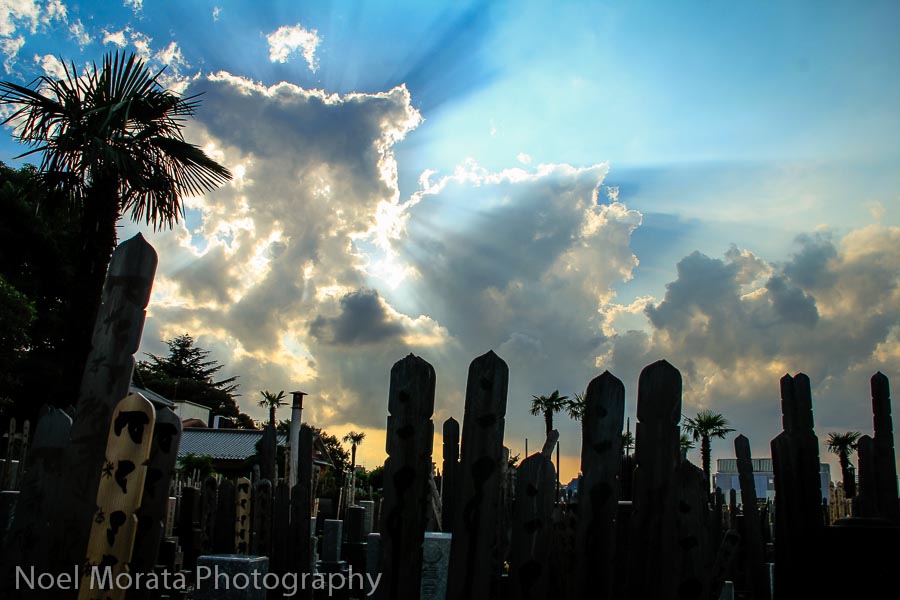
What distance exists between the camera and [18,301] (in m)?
22.0

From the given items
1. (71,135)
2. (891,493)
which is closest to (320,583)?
(891,493)

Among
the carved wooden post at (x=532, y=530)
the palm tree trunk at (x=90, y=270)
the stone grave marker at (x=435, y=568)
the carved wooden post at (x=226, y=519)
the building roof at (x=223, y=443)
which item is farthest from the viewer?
the building roof at (x=223, y=443)

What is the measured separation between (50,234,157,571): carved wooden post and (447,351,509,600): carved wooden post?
1.96m

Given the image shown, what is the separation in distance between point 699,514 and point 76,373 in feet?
30.1

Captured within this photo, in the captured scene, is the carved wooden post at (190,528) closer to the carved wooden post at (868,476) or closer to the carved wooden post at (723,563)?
the carved wooden post at (723,563)

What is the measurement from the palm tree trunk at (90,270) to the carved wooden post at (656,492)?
28.7ft

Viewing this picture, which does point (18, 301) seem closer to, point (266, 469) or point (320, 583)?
point (266, 469)

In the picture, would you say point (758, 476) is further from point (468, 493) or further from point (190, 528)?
point (468, 493)

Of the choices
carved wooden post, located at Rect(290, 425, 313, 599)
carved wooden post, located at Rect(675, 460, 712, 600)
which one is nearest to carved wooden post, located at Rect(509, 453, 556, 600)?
carved wooden post, located at Rect(675, 460, 712, 600)

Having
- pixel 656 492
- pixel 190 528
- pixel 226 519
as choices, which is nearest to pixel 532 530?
pixel 656 492

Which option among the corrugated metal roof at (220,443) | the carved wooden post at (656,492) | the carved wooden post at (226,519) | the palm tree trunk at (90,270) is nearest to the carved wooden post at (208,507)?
the carved wooden post at (226,519)

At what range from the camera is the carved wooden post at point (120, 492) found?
133 inches

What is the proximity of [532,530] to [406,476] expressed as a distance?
0.84m

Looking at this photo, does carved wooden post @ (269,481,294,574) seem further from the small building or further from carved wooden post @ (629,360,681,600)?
the small building
